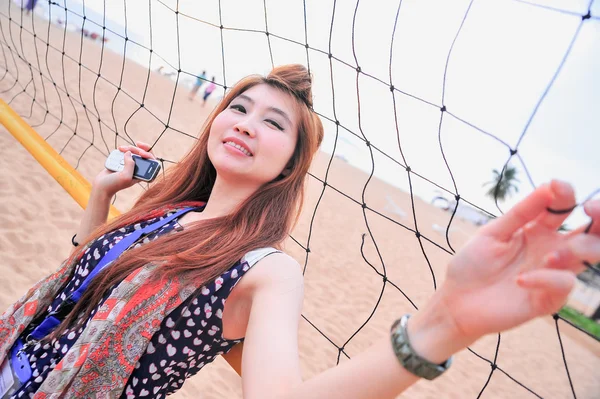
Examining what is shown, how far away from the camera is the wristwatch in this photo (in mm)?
535

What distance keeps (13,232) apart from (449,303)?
3160mm

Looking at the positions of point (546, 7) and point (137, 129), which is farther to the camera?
point (137, 129)

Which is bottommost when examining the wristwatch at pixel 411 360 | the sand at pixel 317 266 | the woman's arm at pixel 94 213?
the sand at pixel 317 266

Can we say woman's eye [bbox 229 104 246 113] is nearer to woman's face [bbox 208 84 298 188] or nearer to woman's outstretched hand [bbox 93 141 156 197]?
woman's face [bbox 208 84 298 188]

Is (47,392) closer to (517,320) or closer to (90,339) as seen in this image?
(90,339)

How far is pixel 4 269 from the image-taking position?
8.34 feet

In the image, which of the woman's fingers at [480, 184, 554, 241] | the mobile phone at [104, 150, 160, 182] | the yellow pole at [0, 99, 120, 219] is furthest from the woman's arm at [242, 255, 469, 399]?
the yellow pole at [0, 99, 120, 219]

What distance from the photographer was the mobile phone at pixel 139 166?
4.71ft

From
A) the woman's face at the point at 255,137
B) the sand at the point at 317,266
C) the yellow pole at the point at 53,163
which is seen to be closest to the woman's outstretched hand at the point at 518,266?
the woman's face at the point at 255,137

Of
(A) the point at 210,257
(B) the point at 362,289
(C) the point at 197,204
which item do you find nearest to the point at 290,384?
(A) the point at 210,257

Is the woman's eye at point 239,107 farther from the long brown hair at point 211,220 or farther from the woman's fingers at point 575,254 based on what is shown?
the woman's fingers at point 575,254

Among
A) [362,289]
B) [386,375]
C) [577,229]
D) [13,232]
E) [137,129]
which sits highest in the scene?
[577,229]

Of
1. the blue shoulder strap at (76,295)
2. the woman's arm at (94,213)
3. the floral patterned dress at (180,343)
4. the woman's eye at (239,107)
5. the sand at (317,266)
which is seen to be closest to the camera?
the floral patterned dress at (180,343)

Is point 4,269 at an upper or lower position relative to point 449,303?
lower
